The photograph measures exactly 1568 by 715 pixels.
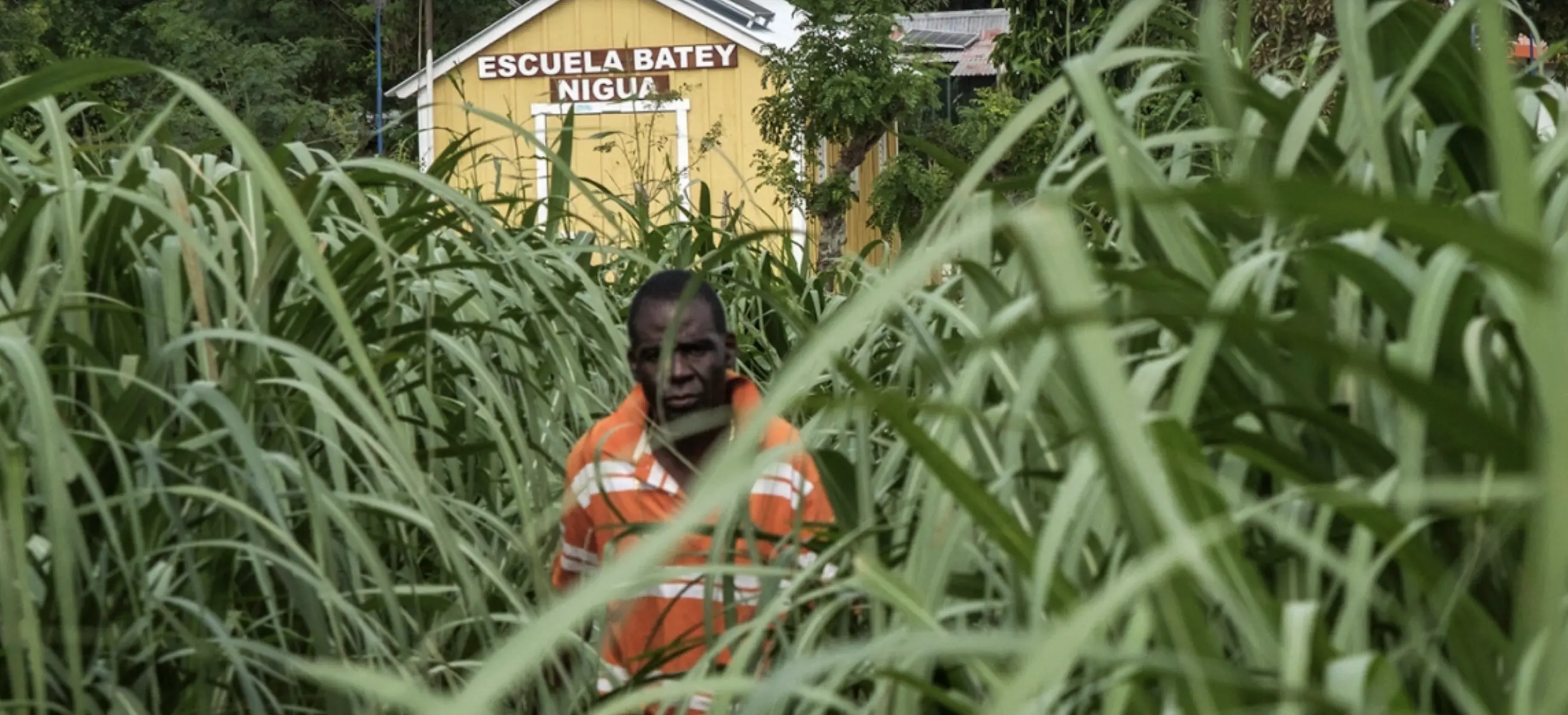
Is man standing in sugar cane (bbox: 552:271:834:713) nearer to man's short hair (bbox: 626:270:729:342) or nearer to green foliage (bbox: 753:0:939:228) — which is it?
man's short hair (bbox: 626:270:729:342)

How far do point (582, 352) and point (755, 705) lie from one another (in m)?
2.51

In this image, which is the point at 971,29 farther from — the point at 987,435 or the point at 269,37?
the point at 987,435

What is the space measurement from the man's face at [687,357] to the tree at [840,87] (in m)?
13.9

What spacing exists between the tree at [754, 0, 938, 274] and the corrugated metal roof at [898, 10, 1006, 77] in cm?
1653

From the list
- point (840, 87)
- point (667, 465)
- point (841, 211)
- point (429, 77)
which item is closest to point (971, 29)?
point (841, 211)

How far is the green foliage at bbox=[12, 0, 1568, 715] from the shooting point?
1.05 metres

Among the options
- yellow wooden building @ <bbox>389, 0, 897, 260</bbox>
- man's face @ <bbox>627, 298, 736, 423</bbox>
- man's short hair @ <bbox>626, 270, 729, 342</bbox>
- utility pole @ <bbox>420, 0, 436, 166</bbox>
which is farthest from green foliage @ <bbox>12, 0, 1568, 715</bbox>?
yellow wooden building @ <bbox>389, 0, 897, 260</bbox>

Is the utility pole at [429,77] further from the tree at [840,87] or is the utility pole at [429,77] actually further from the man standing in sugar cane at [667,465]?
the tree at [840,87]

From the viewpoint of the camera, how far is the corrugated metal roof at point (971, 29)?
37.8 meters

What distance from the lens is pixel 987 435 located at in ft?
5.12

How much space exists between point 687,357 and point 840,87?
14.6 meters

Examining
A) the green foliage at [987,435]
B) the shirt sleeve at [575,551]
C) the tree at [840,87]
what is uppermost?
the green foliage at [987,435]

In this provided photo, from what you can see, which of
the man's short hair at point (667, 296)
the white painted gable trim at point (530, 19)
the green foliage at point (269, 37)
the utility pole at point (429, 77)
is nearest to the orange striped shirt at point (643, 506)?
the man's short hair at point (667, 296)

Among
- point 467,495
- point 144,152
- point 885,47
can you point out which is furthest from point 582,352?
point 885,47
